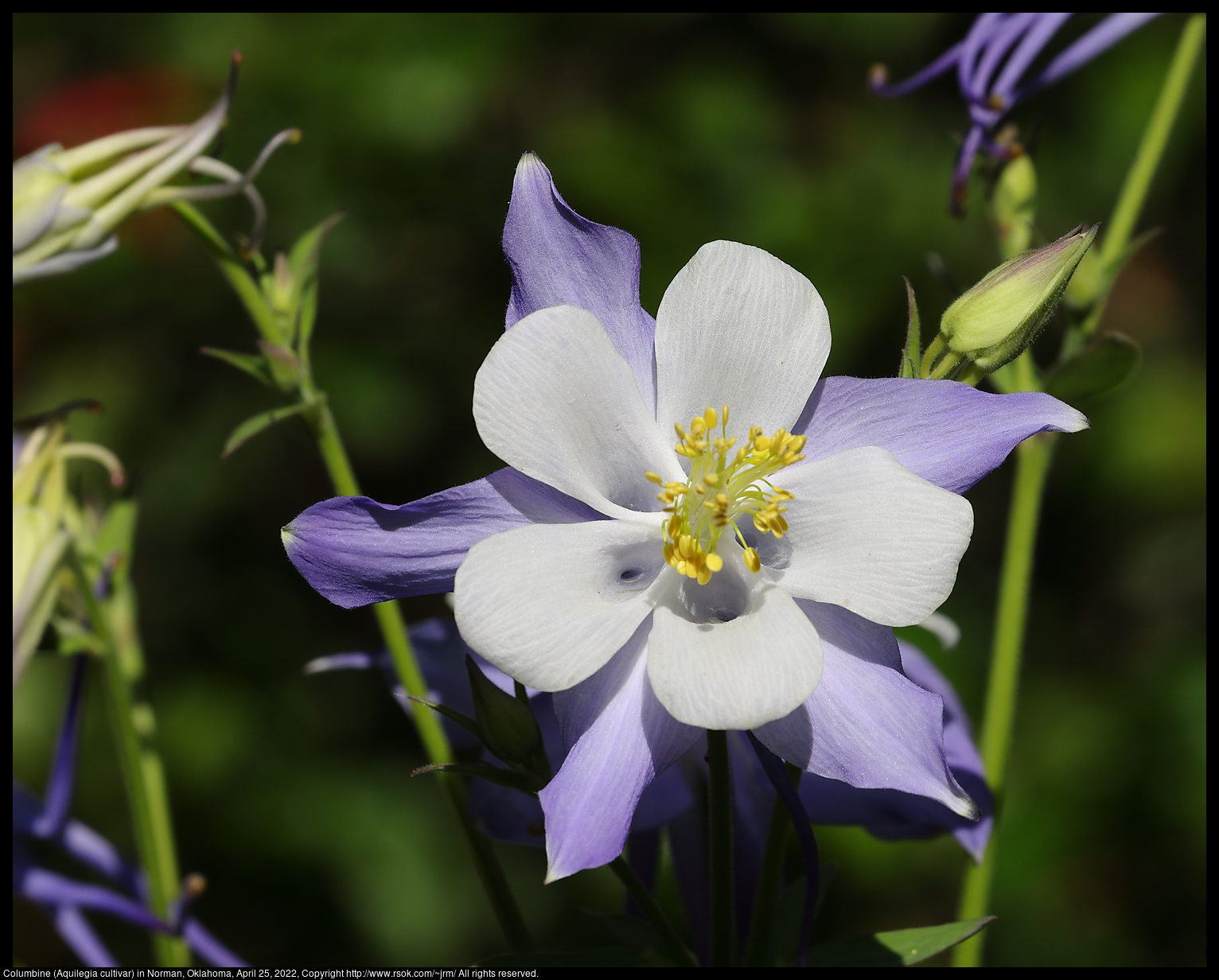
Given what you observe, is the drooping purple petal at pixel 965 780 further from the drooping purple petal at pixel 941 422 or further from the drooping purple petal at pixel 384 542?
the drooping purple petal at pixel 384 542

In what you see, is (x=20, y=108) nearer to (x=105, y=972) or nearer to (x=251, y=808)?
(x=251, y=808)

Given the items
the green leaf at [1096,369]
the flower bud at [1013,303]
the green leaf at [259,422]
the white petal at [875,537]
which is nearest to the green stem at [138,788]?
the green leaf at [259,422]

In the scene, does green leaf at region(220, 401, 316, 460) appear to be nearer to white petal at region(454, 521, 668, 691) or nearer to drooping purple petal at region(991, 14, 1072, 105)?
white petal at region(454, 521, 668, 691)

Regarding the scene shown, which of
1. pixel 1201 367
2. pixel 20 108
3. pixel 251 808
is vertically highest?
pixel 20 108

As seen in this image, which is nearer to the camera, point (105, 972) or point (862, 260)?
point (105, 972)

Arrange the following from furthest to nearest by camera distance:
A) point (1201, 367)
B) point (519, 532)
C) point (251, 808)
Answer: point (1201, 367) < point (251, 808) < point (519, 532)

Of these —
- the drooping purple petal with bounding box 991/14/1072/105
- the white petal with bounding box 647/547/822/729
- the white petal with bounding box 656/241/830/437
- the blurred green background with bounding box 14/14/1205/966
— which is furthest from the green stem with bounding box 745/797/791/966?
the blurred green background with bounding box 14/14/1205/966

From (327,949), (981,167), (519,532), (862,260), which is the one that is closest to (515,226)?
(519,532)

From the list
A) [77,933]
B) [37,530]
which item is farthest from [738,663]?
[77,933]
